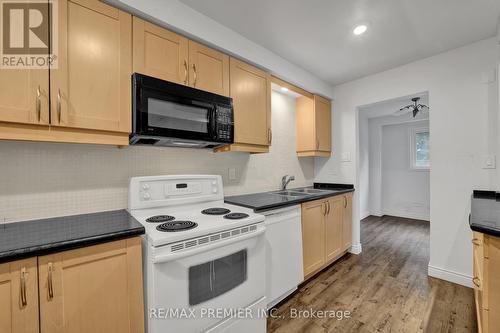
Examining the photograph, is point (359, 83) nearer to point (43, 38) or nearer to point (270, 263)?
point (270, 263)

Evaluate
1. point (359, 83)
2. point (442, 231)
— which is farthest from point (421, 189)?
point (359, 83)

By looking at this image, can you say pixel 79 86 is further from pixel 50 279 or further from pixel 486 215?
pixel 486 215

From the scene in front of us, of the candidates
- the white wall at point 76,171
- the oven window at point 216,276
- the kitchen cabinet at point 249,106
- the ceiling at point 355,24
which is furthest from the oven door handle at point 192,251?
the ceiling at point 355,24

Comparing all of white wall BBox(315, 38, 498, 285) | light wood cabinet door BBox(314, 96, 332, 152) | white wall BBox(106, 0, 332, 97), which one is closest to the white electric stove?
white wall BBox(106, 0, 332, 97)

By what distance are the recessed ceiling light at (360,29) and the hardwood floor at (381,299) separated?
2.43 meters

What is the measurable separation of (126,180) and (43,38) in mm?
941

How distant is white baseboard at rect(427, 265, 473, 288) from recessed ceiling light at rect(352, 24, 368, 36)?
8.42 feet

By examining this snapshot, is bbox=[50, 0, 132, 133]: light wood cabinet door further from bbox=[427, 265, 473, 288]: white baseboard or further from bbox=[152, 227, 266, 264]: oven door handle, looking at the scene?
bbox=[427, 265, 473, 288]: white baseboard

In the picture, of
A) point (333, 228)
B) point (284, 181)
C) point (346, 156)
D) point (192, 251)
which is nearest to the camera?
point (192, 251)

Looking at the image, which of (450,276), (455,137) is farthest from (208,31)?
(450,276)

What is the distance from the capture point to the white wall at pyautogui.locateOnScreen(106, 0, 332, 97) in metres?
1.48

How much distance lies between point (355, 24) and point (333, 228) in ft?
6.92

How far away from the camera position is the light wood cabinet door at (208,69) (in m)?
1.72

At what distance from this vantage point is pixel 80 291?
104cm
